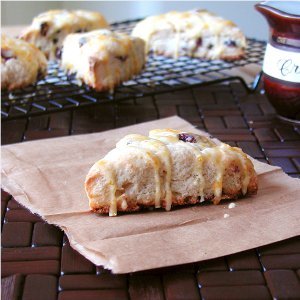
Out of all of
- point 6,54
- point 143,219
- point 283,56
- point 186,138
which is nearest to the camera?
point 143,219

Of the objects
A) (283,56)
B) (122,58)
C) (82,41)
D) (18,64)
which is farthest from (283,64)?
(18,64)

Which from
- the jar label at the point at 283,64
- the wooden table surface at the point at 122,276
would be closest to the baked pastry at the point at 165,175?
the wooden table surface at the point at 122,276

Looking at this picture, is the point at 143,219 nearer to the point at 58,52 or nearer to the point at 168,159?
the point at 168,159

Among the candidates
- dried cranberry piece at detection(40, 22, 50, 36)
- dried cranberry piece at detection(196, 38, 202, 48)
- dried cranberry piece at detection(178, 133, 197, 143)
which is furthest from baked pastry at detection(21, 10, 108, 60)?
dried cranberry piece at detection(178, 133, 197, 143)

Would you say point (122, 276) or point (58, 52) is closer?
point (122, 276)

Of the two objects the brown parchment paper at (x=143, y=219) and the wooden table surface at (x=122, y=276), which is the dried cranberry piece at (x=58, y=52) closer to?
the brown parchment paper at (x=143, y=219)

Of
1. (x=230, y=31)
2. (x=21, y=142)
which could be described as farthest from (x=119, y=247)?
(x=230, y=31)
